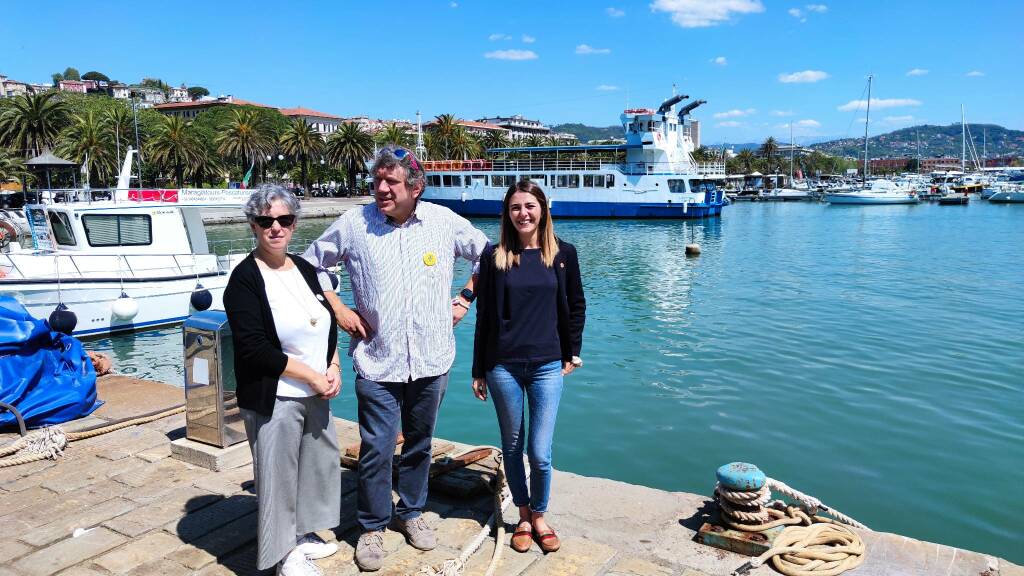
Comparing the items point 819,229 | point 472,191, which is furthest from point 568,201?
point 819,229

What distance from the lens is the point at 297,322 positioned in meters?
3.29

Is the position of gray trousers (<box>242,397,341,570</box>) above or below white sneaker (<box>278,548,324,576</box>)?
above

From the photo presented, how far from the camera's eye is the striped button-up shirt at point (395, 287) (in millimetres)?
3525

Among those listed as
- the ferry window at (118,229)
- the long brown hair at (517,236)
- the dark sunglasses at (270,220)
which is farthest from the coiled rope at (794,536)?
the ferry window at (118,229)

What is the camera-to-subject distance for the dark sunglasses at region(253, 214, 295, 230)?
3.24 m

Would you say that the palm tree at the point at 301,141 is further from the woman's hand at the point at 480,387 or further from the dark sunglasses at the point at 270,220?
the dark sunglasses at the point at 270,220

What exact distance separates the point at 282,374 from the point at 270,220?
2.34 feet

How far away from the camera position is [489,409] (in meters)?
9.96

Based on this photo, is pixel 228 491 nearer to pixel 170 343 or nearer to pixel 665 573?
pixel 665 573

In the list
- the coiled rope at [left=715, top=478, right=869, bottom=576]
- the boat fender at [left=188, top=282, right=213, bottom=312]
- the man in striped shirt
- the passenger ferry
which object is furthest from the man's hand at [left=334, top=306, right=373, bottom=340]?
the passenger ferry

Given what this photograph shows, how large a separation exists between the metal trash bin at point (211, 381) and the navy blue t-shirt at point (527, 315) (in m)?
2.17

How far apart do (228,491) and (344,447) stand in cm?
98

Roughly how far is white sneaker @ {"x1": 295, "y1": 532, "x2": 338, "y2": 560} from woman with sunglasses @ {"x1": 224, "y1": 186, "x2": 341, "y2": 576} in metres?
0.06

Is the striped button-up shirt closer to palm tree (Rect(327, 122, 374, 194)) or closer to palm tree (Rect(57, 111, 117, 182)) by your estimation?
palm tree (Rect(57, 111, 117, 182))
